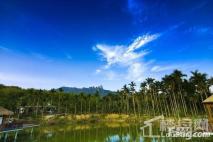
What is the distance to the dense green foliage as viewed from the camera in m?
61.7

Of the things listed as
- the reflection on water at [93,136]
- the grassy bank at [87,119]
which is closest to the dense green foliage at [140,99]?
the grassy bank at [87,119]

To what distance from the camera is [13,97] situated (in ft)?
231

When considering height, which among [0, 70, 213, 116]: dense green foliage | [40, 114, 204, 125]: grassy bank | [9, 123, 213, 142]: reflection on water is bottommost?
[9, 123, 213, 142]: reflection on water

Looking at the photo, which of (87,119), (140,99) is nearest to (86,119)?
(87,119)

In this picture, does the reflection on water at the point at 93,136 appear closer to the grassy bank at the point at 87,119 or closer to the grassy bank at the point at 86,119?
the grassy bank at the point at 87,119

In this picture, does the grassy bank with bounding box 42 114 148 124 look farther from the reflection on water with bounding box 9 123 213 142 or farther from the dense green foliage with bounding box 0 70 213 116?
the reflection on water with bounding box 9 123 213 142

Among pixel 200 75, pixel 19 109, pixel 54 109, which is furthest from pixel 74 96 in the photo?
pixel 200 75

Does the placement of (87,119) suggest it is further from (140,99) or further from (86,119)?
(140,99)

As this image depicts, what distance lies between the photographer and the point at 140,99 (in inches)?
3280

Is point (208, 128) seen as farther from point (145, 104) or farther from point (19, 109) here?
point (19, 109)

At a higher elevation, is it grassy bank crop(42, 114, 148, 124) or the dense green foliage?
the dense green foliage

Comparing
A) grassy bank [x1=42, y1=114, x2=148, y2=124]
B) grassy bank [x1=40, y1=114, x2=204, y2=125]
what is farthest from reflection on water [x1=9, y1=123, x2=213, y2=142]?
grassy bank [x1=42, y1=114, x2=148, y2=124]

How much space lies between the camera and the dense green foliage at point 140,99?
6166 cm

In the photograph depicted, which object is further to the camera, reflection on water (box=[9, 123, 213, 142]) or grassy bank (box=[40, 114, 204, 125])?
grassy bank (box=[40, 114, 204, 125])
